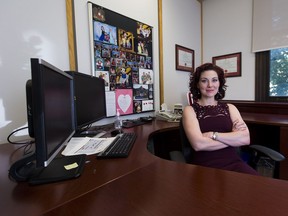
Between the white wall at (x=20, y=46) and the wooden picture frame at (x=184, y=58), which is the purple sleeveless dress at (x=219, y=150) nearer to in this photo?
the white wall at (x=20, y=46)

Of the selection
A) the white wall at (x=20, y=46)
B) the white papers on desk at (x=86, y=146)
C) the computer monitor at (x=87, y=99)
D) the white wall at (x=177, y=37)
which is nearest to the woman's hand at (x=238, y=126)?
the white papers on desk at (x=86, y=146)

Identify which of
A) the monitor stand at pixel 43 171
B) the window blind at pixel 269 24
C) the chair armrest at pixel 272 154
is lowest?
the chair armrest at pixel 272 154

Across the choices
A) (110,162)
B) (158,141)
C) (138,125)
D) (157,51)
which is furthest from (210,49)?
(110,162)

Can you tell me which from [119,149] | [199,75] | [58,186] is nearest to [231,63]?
[199,75]

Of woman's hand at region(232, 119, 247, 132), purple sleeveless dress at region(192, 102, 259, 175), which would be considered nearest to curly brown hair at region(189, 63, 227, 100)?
purple sleeveless dress at region(192, 102, 259, 175)

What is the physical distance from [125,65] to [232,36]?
1.88m

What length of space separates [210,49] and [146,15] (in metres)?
1.40

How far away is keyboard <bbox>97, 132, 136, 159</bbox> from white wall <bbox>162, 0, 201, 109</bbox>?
4.74ft

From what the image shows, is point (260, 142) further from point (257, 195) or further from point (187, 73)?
point (257, 195)

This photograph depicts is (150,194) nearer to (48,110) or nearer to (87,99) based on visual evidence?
(48,110)

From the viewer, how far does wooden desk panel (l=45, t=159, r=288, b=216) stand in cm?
52

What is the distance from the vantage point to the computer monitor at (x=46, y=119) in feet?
1.81

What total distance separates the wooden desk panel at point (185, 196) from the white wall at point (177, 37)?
75.2 inches

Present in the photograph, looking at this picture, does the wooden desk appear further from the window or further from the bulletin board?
the window
